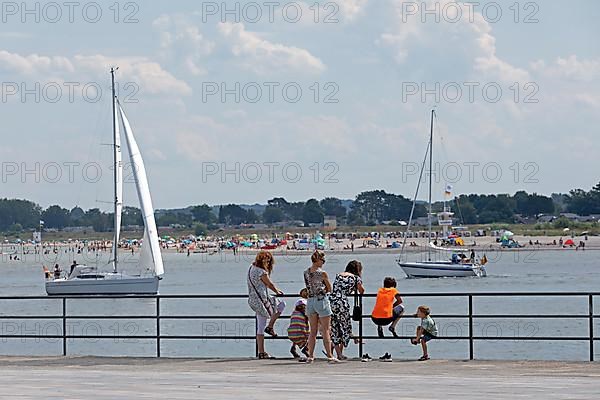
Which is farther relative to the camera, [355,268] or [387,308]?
[387,308]

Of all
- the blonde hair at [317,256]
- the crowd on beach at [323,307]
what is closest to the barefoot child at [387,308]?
the crowd on beach at [323,307]

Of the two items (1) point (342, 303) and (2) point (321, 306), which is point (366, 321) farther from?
(2) point (321, 306)

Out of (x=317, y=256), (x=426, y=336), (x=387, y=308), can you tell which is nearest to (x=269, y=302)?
(x=317, y=256)

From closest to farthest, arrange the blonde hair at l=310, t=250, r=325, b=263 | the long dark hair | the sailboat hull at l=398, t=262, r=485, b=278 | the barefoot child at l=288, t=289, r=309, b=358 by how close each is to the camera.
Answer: the blonde hair at l=310, t=250, r=325, b=263 < the long dark hair < the barefoot child at l=288, t=289, r=309, b=358 < the sailboat hull at l=398, t=262, r=485, b=278

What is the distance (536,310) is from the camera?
53.7m

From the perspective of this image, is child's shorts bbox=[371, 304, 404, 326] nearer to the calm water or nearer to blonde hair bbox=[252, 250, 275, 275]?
blonde hair bbox=[252, 250, 275, 275]

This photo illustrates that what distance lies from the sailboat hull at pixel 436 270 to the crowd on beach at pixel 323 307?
6670cm

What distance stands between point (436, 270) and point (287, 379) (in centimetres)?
7001

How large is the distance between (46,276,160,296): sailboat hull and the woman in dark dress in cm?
4492

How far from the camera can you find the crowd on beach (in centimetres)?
1622

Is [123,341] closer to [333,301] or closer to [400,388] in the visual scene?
[333,301]

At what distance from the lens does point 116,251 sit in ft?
205

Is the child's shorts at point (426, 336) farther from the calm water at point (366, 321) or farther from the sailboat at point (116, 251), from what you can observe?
the sailboat at point (116, 251)

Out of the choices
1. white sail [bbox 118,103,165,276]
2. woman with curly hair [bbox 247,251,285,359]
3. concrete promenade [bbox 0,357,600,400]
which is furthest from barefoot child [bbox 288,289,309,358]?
white sail [bbox 118,103,165,276]
